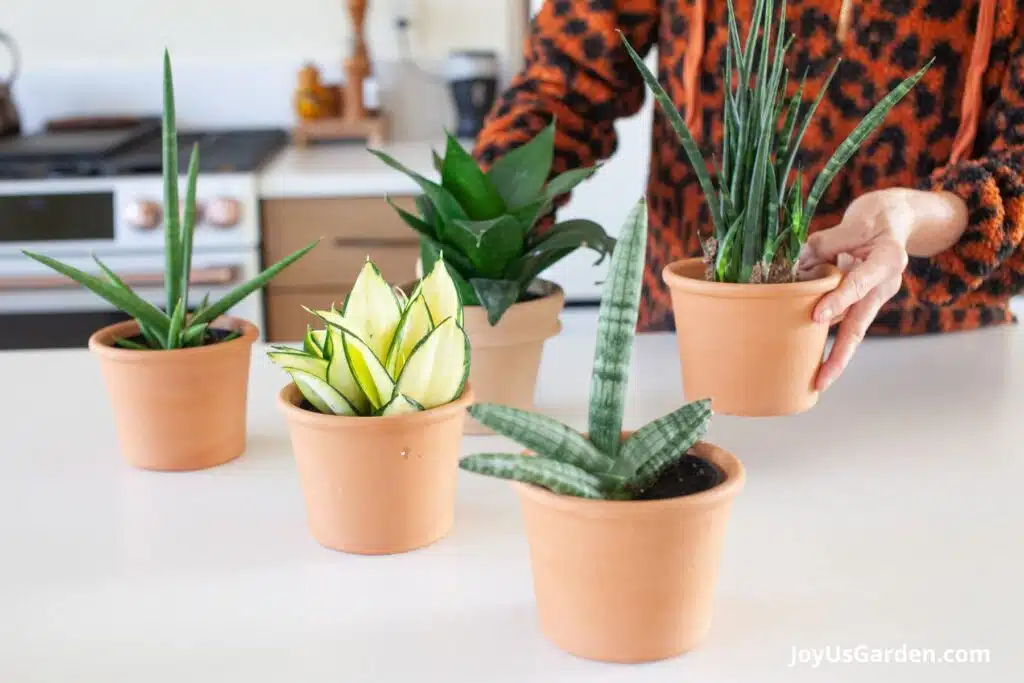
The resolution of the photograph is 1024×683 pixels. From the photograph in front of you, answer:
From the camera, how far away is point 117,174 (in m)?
2.53

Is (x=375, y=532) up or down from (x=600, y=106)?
down

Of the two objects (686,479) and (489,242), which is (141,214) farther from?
(686,479)

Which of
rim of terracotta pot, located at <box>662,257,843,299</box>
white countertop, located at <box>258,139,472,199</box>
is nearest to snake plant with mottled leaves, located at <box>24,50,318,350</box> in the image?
rim of terracotta pot, located at <box>662,257,843,299</box>

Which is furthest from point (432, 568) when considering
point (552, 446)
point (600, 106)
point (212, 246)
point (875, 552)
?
point (212, 246)

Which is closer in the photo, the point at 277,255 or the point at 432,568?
the point at 432,568

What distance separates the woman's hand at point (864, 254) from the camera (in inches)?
39.1

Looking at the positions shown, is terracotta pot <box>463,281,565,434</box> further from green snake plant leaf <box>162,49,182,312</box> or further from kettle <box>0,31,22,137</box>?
kettle <box>0,31,22,137</box>

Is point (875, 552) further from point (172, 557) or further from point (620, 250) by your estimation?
point (172, 557)

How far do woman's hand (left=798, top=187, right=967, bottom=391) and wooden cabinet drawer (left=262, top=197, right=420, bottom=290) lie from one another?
1.56 metres

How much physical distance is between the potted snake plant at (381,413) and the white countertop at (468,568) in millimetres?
28

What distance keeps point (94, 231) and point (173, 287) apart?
1.68 m

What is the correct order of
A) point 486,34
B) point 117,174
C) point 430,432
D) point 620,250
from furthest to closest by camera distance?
1. point 486,34
2. point 117,174
3. point 430,432
4. point 620,250

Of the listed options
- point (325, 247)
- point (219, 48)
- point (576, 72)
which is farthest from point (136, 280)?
point (576, 72)

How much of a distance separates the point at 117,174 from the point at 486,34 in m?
1.14
